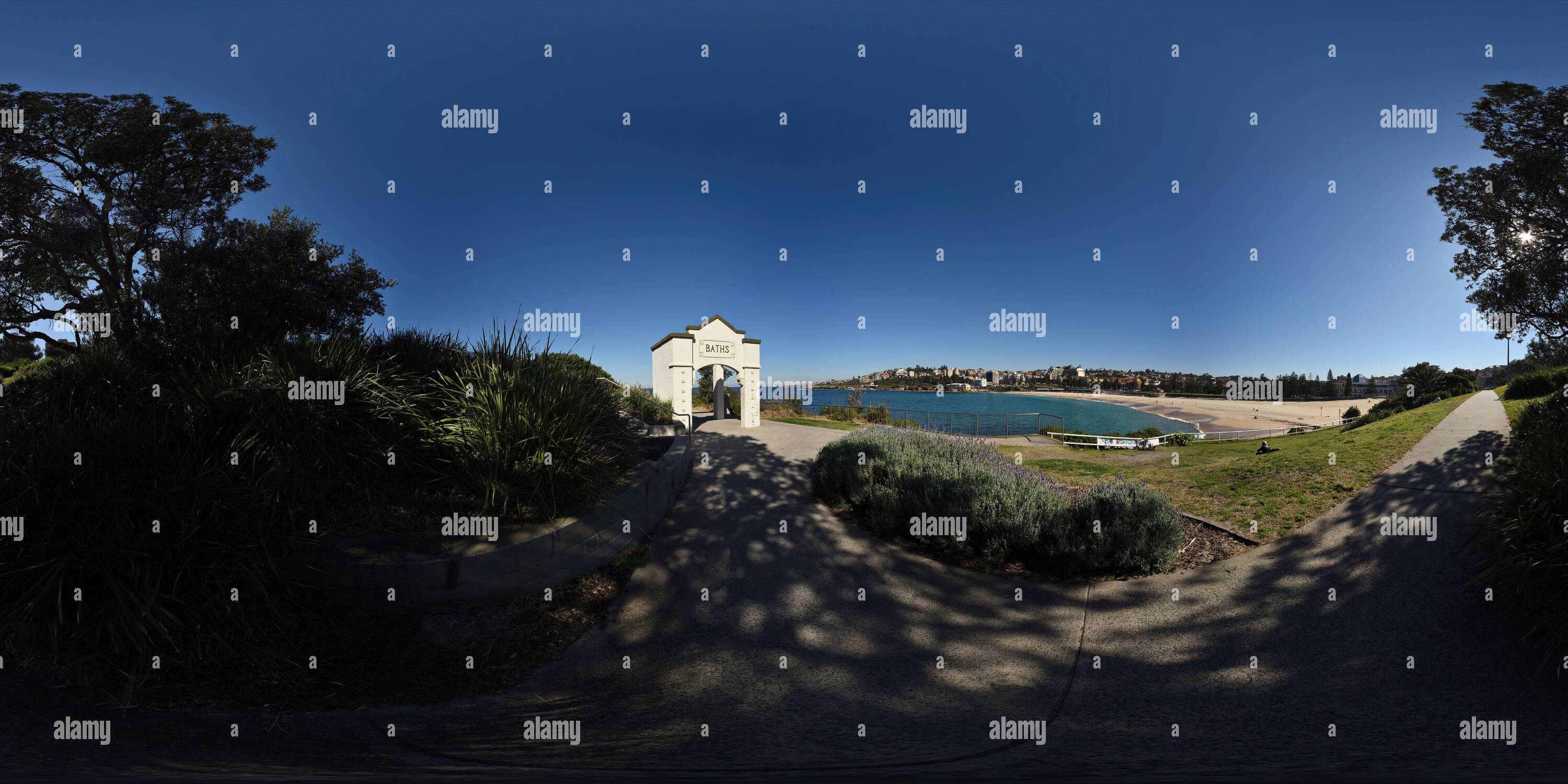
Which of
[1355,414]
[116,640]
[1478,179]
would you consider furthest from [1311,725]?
[1355,414]

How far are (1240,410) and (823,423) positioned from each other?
67261 mm

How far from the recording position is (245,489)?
3.99 metres

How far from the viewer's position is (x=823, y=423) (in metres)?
19.4

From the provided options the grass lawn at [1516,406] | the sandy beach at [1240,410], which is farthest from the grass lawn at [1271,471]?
the sandy beach at [1240,410]

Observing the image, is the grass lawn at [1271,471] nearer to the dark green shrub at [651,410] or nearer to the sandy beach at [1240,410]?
the dark green shrub at [651,410]

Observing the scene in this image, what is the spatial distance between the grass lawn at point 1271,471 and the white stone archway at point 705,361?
794cm

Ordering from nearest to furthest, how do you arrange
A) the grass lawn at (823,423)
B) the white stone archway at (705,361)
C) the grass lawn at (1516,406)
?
1. the grass lawn at (1516,406)
2. the white stone archway at (705,361)
3. the grass lawn at (823,423)

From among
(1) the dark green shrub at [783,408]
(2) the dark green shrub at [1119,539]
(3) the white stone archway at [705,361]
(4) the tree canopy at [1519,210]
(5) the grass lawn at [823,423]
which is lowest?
(2) the dark green shrub at [1119,539]

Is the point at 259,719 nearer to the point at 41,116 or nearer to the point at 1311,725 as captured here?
the point at 1311,725

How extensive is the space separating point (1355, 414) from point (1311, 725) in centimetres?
3995

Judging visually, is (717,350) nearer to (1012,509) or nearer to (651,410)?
(651,410)

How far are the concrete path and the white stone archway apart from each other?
8.82m

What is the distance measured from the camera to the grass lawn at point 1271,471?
6.68 m

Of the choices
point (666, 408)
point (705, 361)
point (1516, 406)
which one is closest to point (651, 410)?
point (666, 408)
